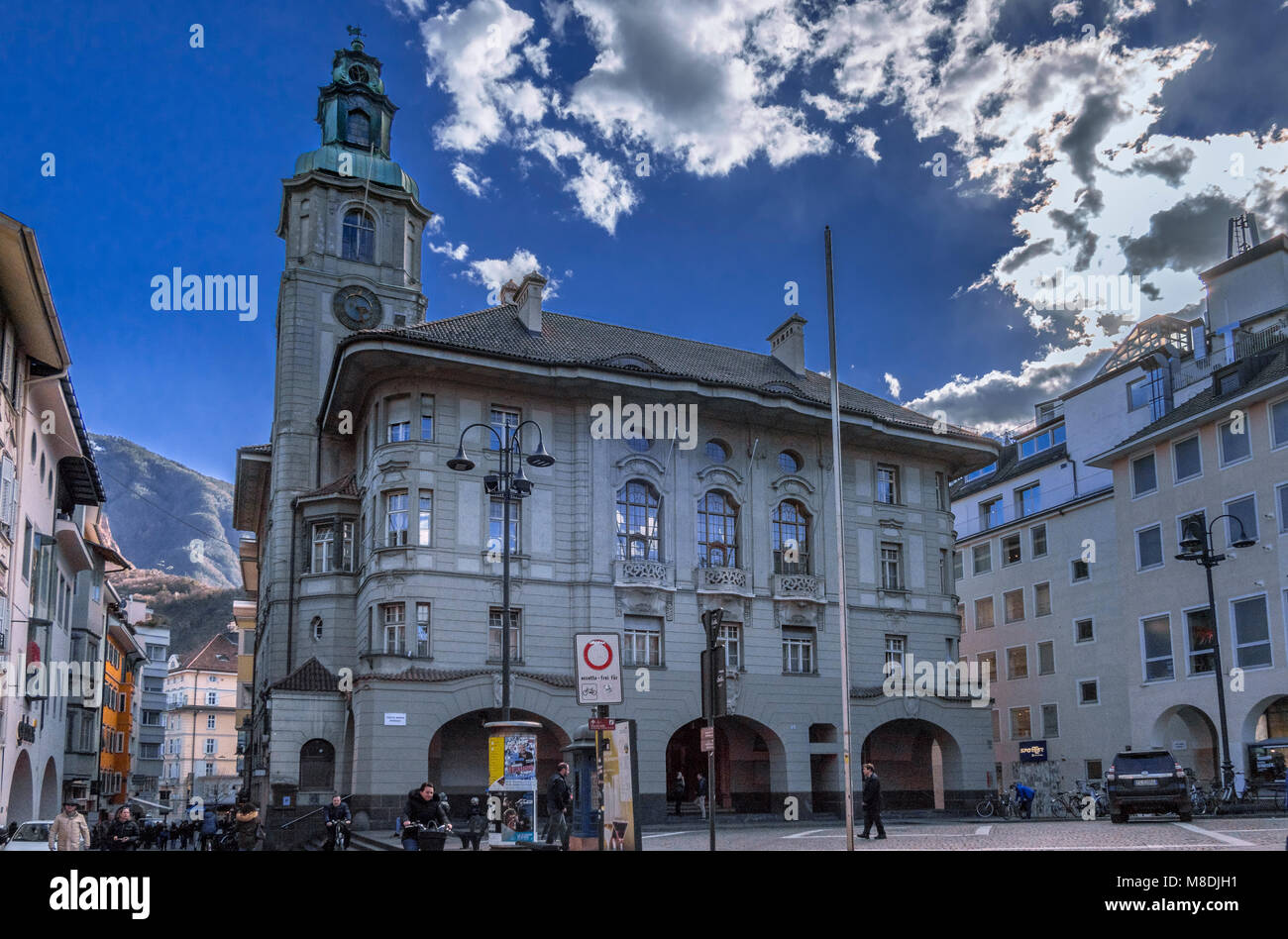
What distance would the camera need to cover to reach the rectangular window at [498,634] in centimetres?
4075

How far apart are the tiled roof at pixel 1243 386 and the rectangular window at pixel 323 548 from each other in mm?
31060

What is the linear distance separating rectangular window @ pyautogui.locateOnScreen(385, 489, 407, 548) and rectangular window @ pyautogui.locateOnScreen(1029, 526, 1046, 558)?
32.7 metres

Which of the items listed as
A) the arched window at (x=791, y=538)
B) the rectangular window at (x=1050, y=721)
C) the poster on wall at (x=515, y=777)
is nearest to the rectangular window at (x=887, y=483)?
the arched window at (x=791, y=538)

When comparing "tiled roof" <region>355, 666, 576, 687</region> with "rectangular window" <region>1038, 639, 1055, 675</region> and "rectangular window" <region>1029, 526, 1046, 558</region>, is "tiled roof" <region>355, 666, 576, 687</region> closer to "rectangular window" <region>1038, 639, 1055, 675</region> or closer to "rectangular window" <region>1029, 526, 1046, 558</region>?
"rectangular window" <region>1038, 639, 1055, 675</region>

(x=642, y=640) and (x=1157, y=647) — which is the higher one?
(x=642, y=640)

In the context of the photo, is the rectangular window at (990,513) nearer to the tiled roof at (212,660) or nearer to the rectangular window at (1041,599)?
the rectangular window at (1041,599)

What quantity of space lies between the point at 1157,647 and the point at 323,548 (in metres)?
32.0

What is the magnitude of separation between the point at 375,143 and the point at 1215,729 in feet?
145

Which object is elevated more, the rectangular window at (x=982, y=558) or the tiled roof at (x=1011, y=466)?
the tiled roof at (x=1011, y=466)

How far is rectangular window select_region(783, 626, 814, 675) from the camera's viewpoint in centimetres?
4606

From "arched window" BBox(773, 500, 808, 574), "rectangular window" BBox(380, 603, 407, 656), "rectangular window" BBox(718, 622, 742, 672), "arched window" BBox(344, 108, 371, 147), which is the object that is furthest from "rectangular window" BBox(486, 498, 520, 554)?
"arched window" BBox(344, 108, 371, 147)

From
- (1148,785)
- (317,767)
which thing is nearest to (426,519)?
(317,767)

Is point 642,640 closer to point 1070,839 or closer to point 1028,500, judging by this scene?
point 1070,839

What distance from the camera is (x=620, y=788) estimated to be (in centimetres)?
1752
